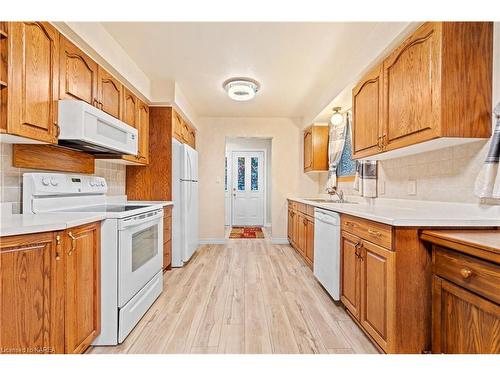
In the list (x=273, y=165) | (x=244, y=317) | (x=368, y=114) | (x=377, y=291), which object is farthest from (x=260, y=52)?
(x=273, y=165)

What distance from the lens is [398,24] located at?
1.75 m

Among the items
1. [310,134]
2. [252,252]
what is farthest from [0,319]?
[310,134]

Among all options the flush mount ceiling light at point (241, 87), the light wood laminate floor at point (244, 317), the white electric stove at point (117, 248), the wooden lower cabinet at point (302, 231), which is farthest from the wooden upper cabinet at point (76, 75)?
the wooden lower cabinet at point (302, 231)

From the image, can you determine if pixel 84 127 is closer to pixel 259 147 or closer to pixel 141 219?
pixel 141 219

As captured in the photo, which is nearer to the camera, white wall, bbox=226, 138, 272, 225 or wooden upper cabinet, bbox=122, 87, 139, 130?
wooden upper cabinet, bbox=122, 87, 139, 130

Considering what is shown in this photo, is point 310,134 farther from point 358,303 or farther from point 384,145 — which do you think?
point 358,303

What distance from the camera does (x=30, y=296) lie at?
1.21m

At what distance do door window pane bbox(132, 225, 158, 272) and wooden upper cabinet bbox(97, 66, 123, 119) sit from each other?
3.79 feet

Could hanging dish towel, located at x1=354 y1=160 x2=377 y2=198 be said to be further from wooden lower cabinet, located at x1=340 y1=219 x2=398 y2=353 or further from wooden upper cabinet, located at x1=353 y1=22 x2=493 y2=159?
wooden upper cabinet, located at x1=353 y1=22 x2=493 y2=159

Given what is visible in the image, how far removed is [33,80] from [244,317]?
2.14 m

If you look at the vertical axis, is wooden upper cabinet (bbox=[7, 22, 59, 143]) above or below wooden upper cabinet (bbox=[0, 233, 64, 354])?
above

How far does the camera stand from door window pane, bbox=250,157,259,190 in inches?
290

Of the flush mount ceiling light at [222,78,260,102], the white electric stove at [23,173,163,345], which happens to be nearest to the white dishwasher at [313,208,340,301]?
the white electric stove at [23,173,163,345]

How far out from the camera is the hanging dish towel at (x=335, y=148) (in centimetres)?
384
